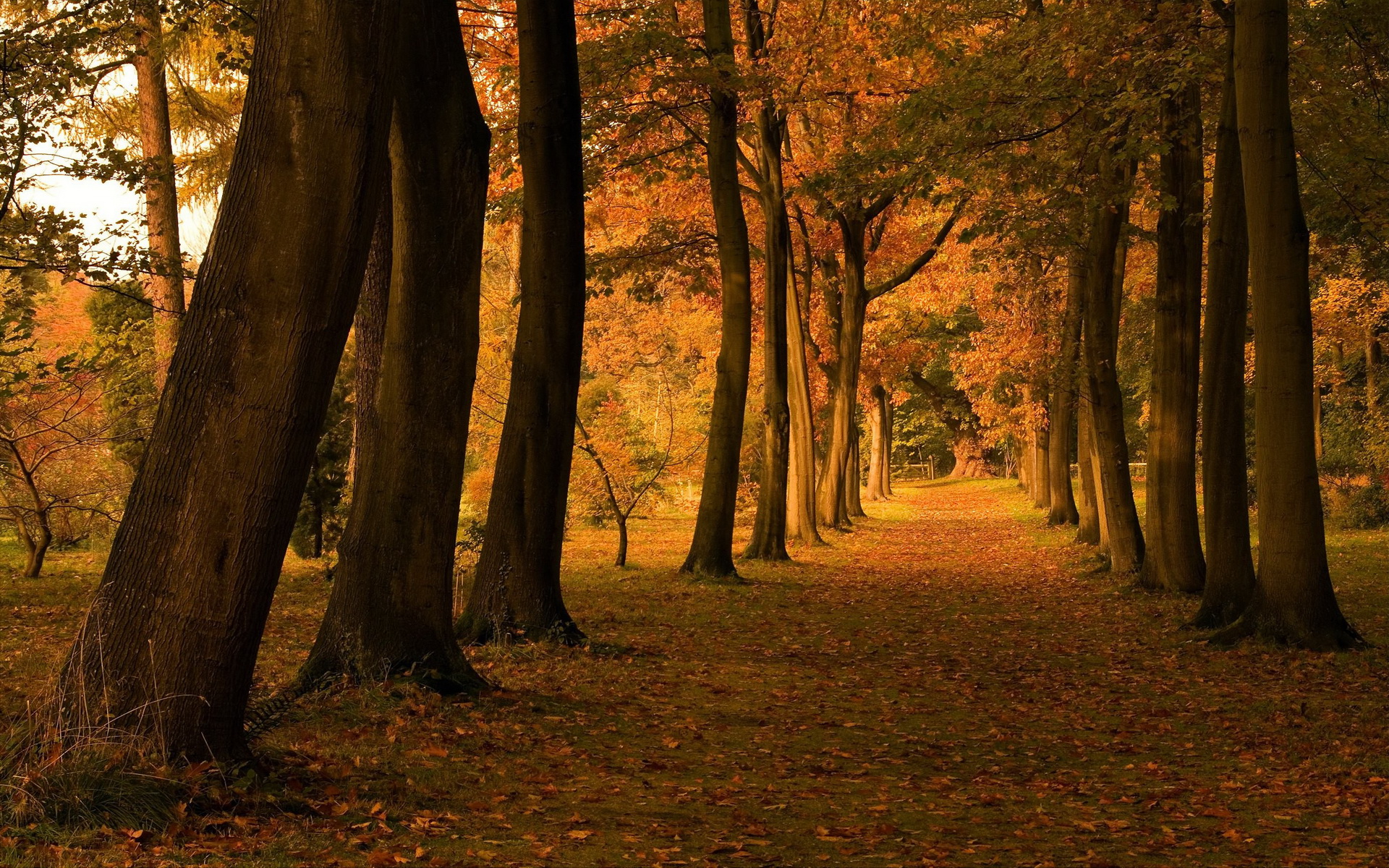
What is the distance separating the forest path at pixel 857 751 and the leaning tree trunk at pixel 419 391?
738 millimetres

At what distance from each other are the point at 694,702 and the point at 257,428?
508cm

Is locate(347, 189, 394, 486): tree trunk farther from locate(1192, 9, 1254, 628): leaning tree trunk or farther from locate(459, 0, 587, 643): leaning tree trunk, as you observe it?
locate(1192, 9, 1254, 628): leaning tree trunk

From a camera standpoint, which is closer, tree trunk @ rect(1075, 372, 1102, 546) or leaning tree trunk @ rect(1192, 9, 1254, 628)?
leaning tree trunk @ rect(1192, 9, 1254, 628)

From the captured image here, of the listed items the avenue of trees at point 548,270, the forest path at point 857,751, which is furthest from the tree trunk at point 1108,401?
the forest path at point 857,751

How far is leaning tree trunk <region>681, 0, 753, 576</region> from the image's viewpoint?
17781mm

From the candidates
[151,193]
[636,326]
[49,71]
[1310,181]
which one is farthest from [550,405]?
[636,326]

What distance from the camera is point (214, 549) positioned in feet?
16.3

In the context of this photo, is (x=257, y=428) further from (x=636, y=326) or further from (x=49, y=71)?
(x=636, y=326)

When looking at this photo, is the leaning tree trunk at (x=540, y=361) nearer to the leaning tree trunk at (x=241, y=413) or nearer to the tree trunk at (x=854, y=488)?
the leaning tree trunk at (x=241, y=413)

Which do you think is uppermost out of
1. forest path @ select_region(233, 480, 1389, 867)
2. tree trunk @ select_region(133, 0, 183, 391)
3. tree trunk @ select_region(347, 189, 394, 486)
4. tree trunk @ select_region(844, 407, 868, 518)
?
tree trunk @ select_region(133, 0, 183, 391)

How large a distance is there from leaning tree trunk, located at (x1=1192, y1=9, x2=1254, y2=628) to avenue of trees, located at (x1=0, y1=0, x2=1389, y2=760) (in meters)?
0.05

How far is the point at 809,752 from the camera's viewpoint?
7.58 metres

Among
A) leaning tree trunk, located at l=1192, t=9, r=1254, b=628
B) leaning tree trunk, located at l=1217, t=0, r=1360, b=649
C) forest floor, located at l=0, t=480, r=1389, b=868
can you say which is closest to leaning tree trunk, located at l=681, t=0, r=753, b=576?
forest floor, located at l=0, t=480, r=1389, b=868

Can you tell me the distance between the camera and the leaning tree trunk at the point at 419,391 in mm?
7992
